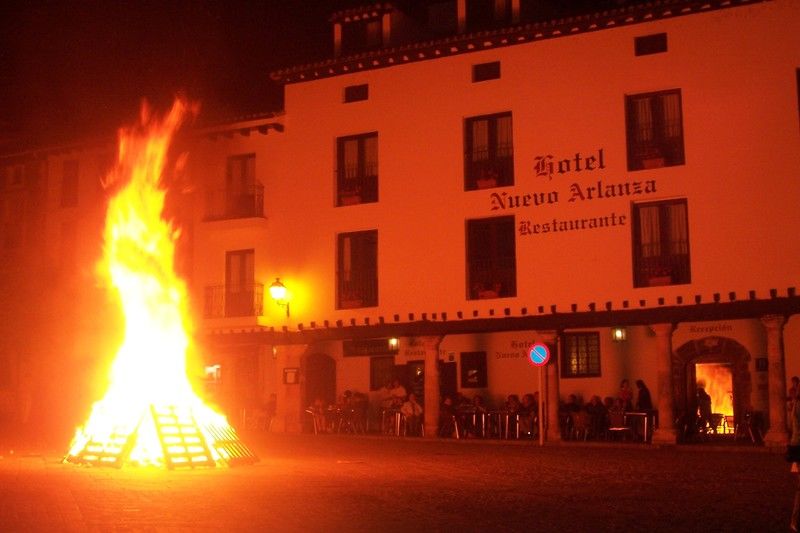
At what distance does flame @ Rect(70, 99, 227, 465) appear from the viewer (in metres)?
17.5

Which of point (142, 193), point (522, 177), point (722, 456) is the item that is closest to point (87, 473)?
point (142, 193)

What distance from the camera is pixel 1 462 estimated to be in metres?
18.8

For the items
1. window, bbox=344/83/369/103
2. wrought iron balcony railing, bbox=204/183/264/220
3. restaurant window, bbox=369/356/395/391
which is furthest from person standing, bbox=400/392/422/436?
window, bbox=344/83/369/103

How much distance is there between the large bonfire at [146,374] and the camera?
17.2m

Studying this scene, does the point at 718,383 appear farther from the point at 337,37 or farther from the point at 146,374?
the point at 146,374

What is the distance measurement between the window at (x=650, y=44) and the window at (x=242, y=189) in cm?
1231

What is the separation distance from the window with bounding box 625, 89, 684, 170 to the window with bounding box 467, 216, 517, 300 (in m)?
3.84

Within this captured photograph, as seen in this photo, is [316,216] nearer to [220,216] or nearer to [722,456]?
[220,216]

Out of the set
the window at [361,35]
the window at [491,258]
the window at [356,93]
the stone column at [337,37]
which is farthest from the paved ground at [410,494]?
the stone column at [337,37]

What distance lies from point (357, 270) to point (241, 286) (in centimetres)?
440

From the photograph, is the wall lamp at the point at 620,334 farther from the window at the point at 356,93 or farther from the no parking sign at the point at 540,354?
the window at the point at 356,93

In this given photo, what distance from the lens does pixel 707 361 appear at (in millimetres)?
27594

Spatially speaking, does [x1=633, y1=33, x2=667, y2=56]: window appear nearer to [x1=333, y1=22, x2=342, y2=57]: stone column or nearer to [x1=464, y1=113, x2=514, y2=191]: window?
[x1=464, y1=113, x2=514, y2=191]: window

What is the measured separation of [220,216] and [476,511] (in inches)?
873
